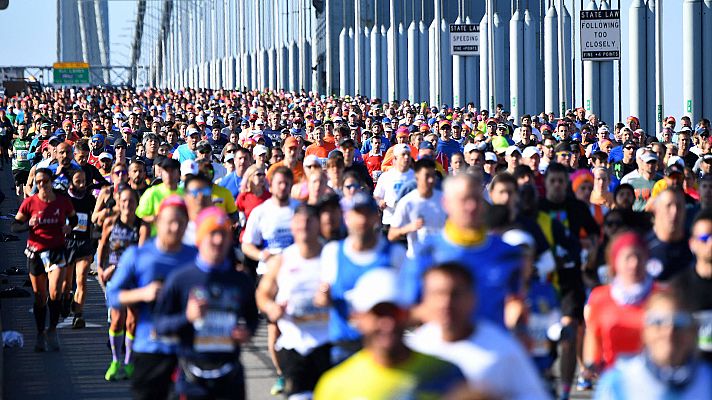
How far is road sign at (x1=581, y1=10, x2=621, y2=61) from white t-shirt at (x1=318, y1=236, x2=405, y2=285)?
19.9 metres

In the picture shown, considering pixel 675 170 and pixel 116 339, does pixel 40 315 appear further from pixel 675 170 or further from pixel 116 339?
pixel 675 170

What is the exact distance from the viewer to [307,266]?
9.20m

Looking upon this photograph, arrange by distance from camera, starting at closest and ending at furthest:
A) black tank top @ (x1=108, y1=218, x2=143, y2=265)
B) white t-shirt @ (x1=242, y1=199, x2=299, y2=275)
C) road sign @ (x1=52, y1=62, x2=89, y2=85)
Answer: white t-shirt @ (x1=242, y1=199, x2=299, y2=275) < black tank top @ (x1=108, y1=218, x2=143, y2=265) < road sign @ (x1=52, y1=62, x2=89, y2=85)

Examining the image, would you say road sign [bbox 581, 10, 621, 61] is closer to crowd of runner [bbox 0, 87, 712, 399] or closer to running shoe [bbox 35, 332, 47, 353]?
crowd of runner [bbox 0, 87, 712, 399]

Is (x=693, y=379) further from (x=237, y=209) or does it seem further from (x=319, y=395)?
(x=237, y=209)

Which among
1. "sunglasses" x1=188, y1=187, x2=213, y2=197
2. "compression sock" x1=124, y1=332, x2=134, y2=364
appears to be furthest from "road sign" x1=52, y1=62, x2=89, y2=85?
"sunglasses" x1=188, y1=187, x2=213, y2=197

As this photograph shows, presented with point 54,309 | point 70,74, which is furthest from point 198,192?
point 70,74

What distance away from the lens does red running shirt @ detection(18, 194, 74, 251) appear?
14.5 meters

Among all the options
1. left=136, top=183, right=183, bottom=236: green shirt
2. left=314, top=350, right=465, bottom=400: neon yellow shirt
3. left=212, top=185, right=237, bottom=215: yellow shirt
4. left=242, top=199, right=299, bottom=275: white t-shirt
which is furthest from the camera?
left=212, top=185, right=237, bottom=215: yellow shirt

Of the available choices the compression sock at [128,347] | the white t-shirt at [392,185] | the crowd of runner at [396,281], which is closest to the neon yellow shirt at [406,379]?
the crowd of runner at [396,281]

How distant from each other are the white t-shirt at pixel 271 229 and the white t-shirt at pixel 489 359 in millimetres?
5855

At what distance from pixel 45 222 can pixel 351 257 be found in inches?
248

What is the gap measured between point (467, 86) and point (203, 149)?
4186 cm

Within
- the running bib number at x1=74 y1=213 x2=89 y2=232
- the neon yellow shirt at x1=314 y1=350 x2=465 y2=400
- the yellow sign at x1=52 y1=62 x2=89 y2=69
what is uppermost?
the yellow sign at x1=52 y1=62 x2=89 y2=69
